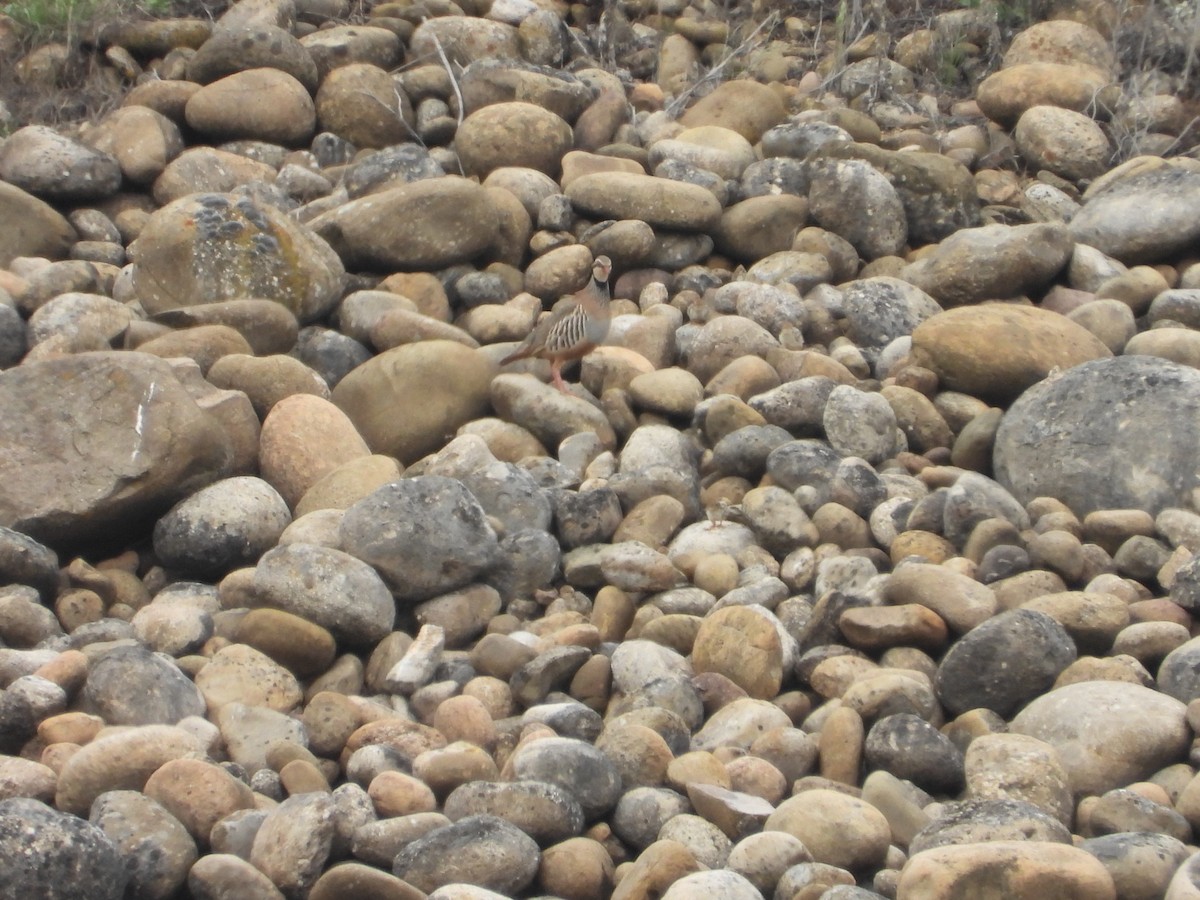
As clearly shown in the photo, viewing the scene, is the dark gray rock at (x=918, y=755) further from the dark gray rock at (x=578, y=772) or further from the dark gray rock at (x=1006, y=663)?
the dark gray rock at (x=578, y=772)

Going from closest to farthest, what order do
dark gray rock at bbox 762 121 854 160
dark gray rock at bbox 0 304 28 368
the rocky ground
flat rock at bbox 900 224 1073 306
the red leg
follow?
1. the rocky ground
2. dark gray rock at bbox 0 304 28 368
3. the red leg
4. flat rock at bbox 900 224 1073 306
5. dark gray rock at bbox 762 121 854 160

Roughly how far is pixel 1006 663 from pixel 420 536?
1992 millimetres

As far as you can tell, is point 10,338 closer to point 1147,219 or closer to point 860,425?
point 860,425

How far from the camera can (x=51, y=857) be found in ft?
10.8

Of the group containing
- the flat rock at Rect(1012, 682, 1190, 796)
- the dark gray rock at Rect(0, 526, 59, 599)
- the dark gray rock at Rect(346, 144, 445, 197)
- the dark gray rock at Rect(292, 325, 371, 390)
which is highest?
the flat rock at Rect(1012, 682, 1190, 796)

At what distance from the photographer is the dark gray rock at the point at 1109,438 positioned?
5680 millimetres

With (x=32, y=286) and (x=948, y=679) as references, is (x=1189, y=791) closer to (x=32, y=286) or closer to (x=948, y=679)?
(x=948, y=679)

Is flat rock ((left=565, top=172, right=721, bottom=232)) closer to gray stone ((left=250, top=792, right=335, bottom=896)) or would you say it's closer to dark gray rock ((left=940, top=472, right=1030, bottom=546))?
dark gray rock ((left=940, top=472, right=1030, bottom=546))

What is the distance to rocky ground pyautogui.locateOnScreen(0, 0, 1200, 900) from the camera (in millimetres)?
3809

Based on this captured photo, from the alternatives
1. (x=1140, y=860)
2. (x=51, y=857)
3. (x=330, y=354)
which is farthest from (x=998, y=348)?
(x=51, y=857)

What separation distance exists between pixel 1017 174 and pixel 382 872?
7022 mm

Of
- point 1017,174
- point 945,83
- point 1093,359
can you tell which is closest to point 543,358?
point 1093,359

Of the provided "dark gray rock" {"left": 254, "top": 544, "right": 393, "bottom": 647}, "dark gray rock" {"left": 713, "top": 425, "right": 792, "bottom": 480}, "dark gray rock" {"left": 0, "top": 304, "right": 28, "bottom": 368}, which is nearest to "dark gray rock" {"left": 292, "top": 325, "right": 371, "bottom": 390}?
"dark gray rock" {"left": 0, "top": 304, "right": 28, "bottom": 368}

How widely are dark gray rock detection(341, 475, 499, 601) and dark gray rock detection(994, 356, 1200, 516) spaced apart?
2.15m
